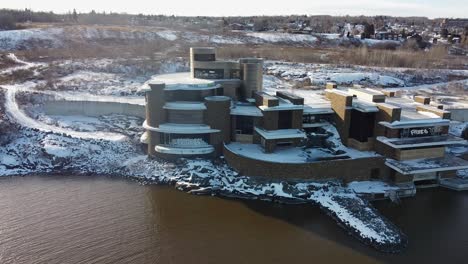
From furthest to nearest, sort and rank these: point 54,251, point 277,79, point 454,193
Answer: point 277,79 → point 454,193 → point 54,251

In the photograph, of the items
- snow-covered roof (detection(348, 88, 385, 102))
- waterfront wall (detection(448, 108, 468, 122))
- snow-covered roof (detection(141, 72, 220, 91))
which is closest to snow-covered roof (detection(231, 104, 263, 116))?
snow-covered roof (detection(141, 72, 220, 91))

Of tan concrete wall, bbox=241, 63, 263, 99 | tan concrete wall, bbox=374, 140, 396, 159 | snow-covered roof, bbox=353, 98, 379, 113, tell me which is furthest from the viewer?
tan concrete wall, bbox=241, 63, 263, 99

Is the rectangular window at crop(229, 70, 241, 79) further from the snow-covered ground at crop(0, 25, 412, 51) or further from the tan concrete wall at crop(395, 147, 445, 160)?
the snow-covered ground at crop(0, 25, 412, 51)

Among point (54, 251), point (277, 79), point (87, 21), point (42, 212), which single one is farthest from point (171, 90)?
point (87, 21)

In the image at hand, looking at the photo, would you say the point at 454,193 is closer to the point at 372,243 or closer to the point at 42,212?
the point at 372,243

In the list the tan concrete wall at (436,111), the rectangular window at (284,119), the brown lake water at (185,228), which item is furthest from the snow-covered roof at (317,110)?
the brown lake water at (185,228)
